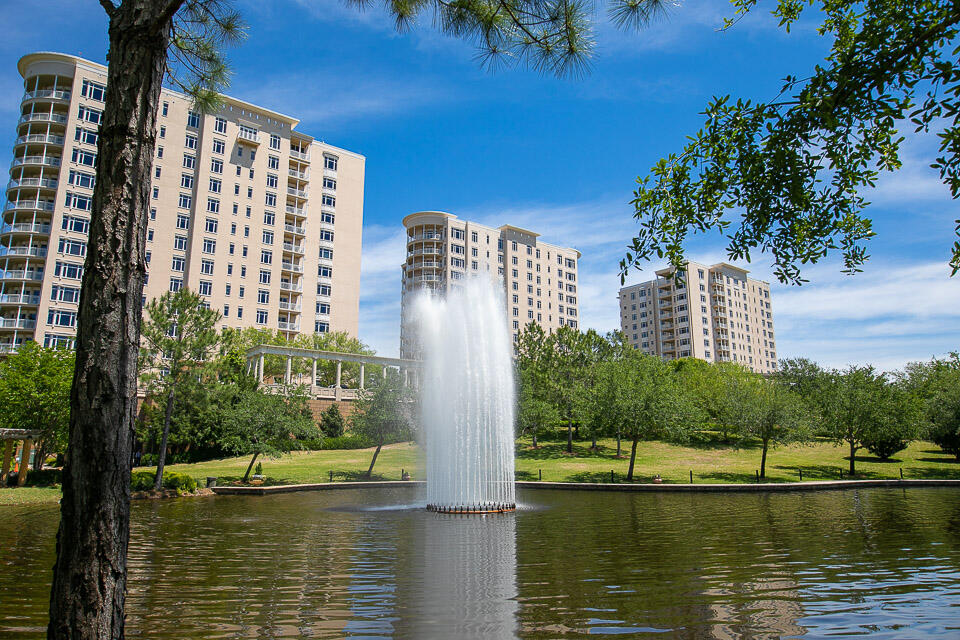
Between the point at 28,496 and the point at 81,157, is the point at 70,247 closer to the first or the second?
the point at 81,157

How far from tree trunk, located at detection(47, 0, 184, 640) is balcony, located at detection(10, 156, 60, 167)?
77.9m

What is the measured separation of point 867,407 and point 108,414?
161ft

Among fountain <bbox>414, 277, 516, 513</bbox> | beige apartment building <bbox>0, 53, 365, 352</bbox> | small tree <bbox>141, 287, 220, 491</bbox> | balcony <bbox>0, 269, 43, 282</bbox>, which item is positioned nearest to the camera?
fountain <bbox>414, 277, 516, 513</bbox>

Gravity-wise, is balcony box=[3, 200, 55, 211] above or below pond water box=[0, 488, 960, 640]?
above

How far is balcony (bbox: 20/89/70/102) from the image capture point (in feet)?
217

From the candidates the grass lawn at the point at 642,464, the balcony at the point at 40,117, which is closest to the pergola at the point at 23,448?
the grass lawn at the point at 642,464

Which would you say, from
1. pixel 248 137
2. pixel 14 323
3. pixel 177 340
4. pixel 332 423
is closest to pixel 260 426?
pixel 177 340

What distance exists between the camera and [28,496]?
25.5 metres

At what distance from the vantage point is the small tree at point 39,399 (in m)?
32.2

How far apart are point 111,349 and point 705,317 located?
459 feet

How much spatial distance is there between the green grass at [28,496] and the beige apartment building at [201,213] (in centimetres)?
4037

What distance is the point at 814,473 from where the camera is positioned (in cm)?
4022

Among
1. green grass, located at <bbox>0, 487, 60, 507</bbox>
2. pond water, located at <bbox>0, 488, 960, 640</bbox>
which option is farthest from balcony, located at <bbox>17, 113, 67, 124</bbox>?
pond water, located at <bbox>0, 488, 960, 640</bbox>

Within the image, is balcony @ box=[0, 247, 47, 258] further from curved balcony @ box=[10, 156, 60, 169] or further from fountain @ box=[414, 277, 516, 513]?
fountain @ box=[414, 277, 516, 513]
